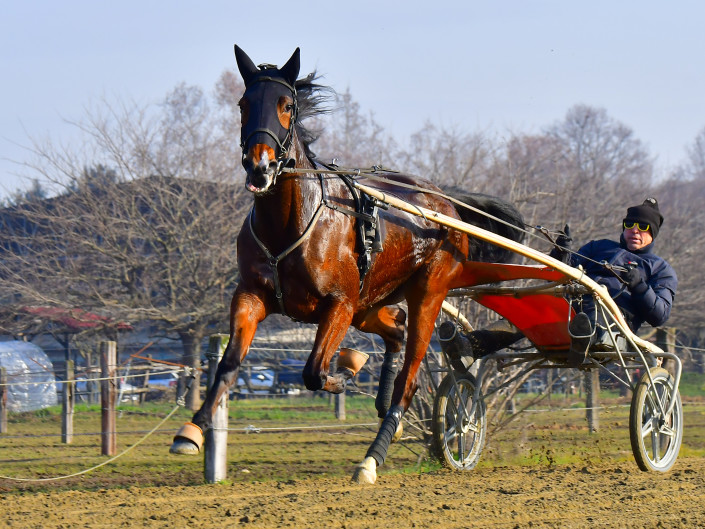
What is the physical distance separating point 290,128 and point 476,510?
7.09 feet

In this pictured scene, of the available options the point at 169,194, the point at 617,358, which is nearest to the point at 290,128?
the point at 617,358

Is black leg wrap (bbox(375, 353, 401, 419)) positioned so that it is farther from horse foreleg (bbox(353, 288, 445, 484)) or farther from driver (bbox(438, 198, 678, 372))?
driver (bbox(438, 198, 678, 372))

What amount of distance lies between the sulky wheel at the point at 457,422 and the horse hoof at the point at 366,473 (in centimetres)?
130

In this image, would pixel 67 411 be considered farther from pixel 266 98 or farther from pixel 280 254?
pixel 266 98

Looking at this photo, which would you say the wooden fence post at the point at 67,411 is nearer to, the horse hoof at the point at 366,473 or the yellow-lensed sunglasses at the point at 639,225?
the horse hoof at the point at 366,473

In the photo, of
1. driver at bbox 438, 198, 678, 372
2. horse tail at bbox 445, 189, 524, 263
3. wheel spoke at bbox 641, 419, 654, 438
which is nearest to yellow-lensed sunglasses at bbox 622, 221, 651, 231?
driver at bbox 438, 198, 678, 372

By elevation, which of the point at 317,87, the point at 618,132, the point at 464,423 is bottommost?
the point at 464,423

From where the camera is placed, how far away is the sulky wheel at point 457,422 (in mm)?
6617

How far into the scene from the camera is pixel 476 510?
14.6ft

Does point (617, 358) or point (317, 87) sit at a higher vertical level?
point (317, 87)

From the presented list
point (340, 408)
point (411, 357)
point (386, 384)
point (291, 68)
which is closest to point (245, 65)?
point (291, 68)

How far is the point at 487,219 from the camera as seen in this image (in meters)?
7.00

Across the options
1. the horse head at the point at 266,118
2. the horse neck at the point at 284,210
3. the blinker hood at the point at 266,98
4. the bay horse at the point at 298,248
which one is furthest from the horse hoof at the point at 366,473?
the blinker hood at the point at 266,98

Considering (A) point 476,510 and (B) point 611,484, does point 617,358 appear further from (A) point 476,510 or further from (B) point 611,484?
(A) point 476,510
